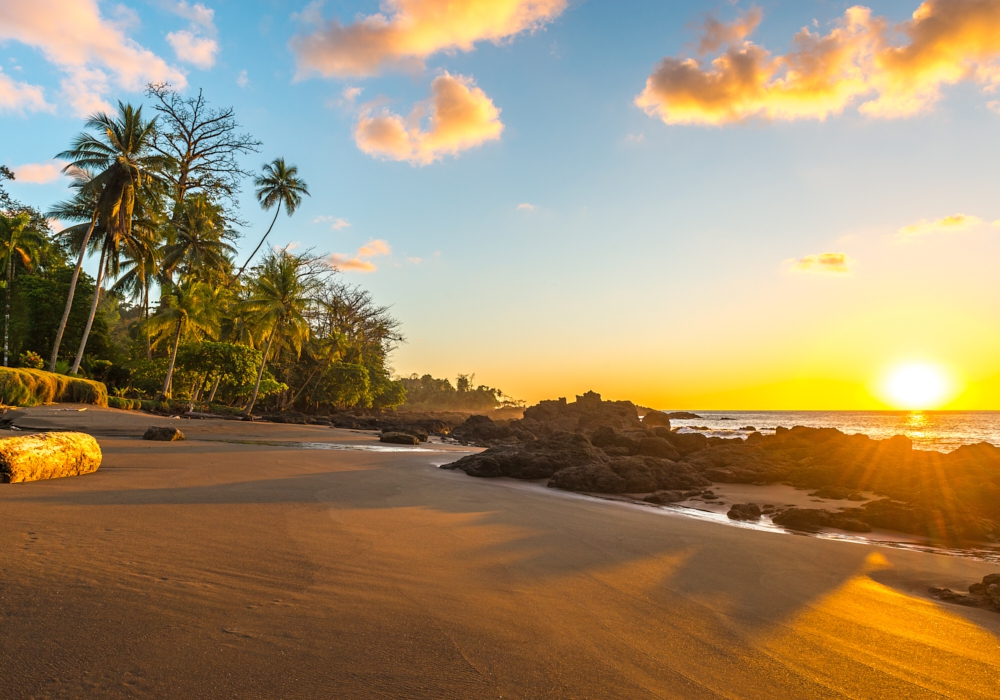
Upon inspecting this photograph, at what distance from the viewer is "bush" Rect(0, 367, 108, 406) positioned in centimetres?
1777

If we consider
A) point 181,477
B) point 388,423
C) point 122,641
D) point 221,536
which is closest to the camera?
point 122,641

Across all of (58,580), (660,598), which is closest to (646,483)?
(660,598)

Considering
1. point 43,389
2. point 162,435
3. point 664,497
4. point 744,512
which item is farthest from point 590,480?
point 43,389

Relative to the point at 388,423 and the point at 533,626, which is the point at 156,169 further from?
the point at 533,626

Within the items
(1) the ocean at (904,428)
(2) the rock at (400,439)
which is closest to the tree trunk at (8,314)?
(2) the rock at (400,439)

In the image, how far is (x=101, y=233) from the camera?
92.1 feet

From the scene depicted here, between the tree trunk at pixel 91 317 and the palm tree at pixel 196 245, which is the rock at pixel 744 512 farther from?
the palm tree at pixel 196 245

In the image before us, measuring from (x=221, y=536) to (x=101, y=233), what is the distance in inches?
1221

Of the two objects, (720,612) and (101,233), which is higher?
(101,233)

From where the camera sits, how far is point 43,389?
1903 centimetres

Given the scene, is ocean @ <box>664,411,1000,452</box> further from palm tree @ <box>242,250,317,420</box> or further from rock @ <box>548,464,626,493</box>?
palm tree @ <box>242,250,317,420</box>

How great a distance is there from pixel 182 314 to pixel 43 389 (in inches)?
424

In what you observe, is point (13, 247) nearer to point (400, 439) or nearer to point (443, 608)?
point (400, 439)

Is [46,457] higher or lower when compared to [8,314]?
lower
